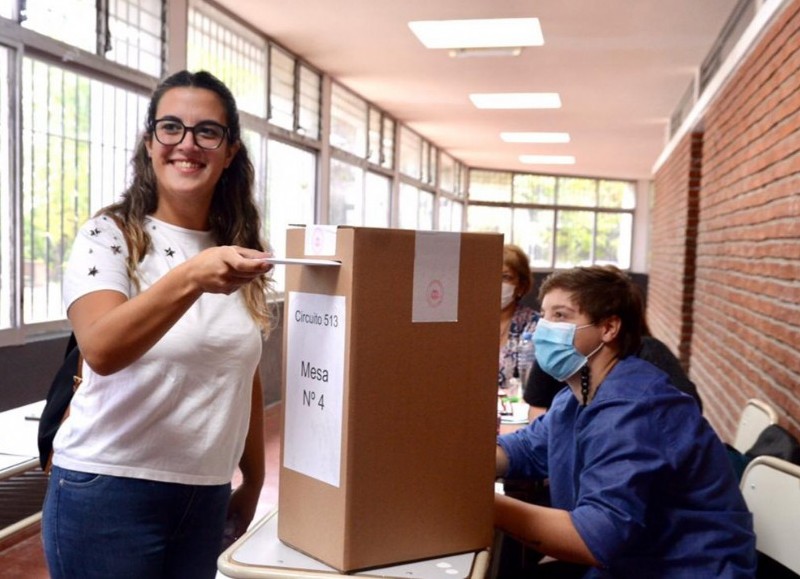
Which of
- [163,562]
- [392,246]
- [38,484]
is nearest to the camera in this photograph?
[392,246]

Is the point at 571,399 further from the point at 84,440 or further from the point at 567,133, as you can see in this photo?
the point at 567,133

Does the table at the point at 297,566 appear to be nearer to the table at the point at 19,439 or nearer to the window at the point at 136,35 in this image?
the table at the point at 19,439

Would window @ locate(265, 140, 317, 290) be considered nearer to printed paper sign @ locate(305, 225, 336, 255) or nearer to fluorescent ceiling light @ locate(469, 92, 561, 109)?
fluorescent ceiling light @ locate(469, 92, 561, 109)

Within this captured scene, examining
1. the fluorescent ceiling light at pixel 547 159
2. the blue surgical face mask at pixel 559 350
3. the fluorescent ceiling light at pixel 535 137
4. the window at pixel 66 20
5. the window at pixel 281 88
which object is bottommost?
the blue surgical face mask at pixel 559 350

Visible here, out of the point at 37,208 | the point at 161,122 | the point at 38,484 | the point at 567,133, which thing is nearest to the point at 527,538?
the point at 161,122

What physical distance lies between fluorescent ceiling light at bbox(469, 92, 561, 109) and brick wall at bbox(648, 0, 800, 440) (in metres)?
1.98

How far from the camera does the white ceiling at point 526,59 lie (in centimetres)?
491

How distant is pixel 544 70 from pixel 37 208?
4.39m

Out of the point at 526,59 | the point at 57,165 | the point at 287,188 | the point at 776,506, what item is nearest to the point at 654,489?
the point at 776,506

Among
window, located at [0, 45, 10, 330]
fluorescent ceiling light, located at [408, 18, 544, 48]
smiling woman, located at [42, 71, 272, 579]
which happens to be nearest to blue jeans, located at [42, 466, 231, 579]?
smiling woman, located at [42, 71, 272, 579]

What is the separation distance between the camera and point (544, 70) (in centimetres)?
649

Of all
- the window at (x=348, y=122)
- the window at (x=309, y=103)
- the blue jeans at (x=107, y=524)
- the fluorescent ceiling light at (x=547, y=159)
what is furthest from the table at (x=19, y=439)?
the fluorescent ceiling light at (x=547, y=159)

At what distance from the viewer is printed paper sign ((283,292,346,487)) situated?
109 centimetres

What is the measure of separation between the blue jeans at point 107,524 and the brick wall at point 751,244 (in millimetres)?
2196
